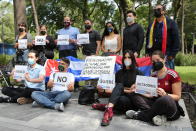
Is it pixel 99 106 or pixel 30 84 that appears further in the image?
pixel 30 84

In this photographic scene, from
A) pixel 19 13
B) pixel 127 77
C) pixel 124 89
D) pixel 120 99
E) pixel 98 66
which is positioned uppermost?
pixel 19 13

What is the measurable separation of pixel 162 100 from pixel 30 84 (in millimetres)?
3302

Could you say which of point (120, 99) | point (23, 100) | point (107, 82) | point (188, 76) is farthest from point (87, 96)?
point (188, 76)

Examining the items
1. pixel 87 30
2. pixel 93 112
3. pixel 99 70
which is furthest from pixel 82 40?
pixel 93 112

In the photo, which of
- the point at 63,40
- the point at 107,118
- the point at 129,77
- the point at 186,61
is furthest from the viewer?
the point at 186,61

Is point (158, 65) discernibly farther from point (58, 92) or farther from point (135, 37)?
point (58, 92)

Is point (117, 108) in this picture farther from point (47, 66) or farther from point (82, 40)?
point (47, 66)

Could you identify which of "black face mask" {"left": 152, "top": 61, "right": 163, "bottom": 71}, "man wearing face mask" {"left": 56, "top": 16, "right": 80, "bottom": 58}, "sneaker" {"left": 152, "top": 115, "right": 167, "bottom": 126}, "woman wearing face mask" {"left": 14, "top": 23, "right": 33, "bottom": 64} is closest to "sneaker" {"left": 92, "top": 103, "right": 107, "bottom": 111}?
"sneaker" {"left": 152, "top": 115, "right": 167, "bottom": 126}

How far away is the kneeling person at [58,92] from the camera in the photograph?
5.70 m

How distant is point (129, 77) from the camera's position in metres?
5.32

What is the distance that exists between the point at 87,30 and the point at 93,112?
2.81 meters

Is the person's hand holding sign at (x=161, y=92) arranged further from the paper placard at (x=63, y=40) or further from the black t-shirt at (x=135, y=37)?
the paper placard at (x=63, y=40)

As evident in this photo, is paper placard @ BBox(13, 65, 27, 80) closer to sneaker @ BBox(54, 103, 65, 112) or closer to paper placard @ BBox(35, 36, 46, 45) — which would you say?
paper placard @ BBox(35, 36, 46, 45)

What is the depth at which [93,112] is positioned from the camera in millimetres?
5406
